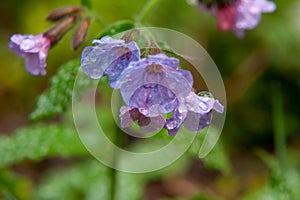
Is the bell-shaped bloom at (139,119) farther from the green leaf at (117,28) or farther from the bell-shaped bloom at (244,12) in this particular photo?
the bell-shaped bloom at (244,12)

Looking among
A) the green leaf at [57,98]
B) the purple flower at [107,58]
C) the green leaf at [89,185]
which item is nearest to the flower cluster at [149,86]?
the purple flower at [107,58]

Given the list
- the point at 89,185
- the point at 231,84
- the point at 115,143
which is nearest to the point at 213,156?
the point at 115,143

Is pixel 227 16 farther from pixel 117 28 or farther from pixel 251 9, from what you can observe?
pixel 117 28

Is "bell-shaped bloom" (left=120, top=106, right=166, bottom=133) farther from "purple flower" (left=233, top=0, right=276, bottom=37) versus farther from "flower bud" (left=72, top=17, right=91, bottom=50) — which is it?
"purple flower" (left=233, top=0, right=276, bottom=37)

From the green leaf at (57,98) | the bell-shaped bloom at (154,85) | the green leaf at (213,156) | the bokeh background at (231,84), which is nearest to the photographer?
the bell-shaped bloom at (154,85)

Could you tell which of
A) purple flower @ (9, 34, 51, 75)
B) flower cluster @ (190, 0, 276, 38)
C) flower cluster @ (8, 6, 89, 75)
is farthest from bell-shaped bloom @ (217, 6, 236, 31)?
purple flower @ (9, 34, 51, 75)

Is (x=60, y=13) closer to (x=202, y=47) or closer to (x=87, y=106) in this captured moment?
(x=87, y=106)
